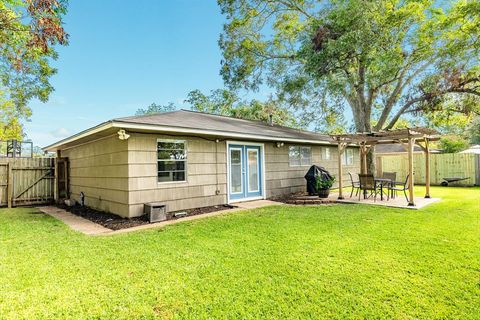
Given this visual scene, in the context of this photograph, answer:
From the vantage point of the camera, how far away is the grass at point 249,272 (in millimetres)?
2535

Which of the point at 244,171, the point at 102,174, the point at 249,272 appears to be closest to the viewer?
the point at 249,272

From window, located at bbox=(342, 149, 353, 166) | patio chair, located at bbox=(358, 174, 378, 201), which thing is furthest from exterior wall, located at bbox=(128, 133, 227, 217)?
A: window, located at bbox=(342, 149, 353, 166)

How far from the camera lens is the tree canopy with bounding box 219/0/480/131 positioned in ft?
37.2

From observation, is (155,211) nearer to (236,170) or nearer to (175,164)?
(175,164)

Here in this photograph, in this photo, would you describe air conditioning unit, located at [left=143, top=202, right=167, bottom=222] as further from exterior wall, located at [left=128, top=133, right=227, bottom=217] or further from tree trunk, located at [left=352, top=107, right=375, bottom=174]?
tree trunk, located at [left=352, top=107, right=375, bottom=174]

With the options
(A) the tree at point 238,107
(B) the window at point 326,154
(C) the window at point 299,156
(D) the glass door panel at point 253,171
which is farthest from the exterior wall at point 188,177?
(A) the tree at point 238,107

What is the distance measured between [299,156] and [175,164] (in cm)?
593

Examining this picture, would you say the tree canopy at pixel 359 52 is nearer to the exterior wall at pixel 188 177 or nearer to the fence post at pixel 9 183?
the exterior wall at pixel 188 177

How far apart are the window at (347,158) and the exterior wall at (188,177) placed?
8.10 m

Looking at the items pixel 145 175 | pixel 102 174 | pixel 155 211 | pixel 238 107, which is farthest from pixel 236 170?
pixel 238 107

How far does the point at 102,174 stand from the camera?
7879 millimetres

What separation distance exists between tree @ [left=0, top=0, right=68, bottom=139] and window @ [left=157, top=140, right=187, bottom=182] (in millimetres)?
3288

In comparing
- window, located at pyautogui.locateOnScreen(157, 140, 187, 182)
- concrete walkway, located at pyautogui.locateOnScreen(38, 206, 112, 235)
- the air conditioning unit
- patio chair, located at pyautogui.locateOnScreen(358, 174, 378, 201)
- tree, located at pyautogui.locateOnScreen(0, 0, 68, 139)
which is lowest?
concrete walkway, located at pyautogui.locateOnScreen(38, 206, 112, 235)

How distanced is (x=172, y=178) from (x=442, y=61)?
44.6ft
